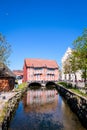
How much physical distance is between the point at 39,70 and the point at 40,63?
4775 millimetres

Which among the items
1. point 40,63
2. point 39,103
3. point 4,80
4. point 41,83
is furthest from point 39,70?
point 39,103

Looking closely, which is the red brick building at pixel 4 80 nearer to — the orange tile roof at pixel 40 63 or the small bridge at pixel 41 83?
the small bridge at pixel 41 83

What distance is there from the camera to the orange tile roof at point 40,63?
324 ft

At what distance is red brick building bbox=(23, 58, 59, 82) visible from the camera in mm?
96500

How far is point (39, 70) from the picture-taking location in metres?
99.2

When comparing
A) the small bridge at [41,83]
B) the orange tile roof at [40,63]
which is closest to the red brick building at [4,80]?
the small bridge at [41,83]

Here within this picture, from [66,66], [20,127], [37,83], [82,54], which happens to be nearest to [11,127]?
[20,127]

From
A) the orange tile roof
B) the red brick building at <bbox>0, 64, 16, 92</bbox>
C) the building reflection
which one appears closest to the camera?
the building reflection

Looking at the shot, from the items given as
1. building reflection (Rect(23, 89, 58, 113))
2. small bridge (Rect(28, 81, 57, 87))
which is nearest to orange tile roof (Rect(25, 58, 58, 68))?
small bridge (Rect(28, 81, 57, 87))

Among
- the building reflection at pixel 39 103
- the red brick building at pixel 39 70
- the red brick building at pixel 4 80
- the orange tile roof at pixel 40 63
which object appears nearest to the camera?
the building reflection at pixel 39 103

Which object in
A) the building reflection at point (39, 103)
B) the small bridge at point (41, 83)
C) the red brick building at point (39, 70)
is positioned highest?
the red brick building at point (39, 70)

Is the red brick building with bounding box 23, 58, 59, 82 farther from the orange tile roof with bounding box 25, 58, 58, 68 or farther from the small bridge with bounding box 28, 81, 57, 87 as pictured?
the small bridge with bounding box 28, 81, 57, 87

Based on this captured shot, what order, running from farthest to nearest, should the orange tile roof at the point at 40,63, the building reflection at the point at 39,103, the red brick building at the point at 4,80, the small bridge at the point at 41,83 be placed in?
the orange tile roof at the point at 40,63 < the small bridge at the point at 41,83 < the red brick building at the point at 4,80 < the building reflection at the point at 39,103

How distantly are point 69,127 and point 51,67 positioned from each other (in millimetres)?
80484
